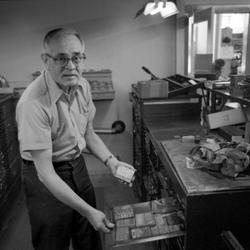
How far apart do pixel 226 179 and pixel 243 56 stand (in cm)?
209

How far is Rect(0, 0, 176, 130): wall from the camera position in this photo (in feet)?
9.66

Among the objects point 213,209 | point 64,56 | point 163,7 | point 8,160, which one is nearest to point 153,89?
point 163,7

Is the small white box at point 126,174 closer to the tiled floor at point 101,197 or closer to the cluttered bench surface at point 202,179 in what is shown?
the cluttered bench surface at point 202,179

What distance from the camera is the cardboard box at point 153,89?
2.22 m

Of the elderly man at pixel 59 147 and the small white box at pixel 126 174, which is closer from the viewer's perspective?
the elderly man at pixel 59 147

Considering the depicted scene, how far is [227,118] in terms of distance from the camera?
1650 millimetres

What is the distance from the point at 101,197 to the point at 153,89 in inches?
51.5

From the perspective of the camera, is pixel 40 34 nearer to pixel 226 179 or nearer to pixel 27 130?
pixel 27 130

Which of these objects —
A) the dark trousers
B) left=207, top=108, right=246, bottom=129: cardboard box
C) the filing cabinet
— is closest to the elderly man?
the dark trousers

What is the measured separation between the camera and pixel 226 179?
1069 mm

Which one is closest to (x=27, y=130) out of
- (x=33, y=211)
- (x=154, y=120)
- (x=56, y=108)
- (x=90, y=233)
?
(x=56, y=108)

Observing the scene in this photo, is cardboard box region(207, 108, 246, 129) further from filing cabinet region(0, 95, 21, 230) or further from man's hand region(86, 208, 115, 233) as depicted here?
filing cabinet region(0, 95, 21, 230)

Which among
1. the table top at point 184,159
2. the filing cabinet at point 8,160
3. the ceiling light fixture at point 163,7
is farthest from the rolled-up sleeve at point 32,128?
the ceiling light fixture at point 163,7

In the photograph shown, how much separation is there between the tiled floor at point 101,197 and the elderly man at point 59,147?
1.10ft
